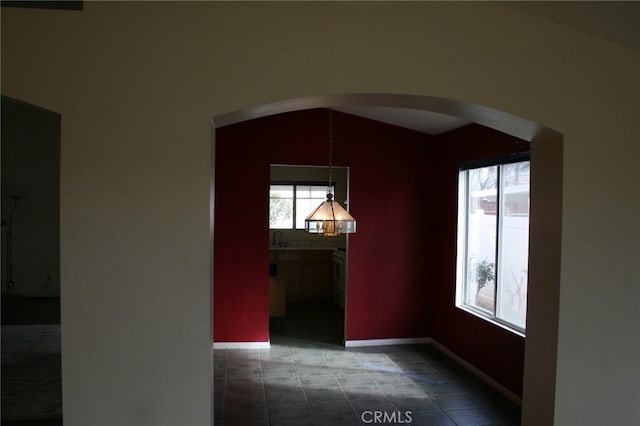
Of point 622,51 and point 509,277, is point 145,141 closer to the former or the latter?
point 622,51

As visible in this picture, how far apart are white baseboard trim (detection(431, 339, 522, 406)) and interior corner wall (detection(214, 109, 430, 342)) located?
0.37 m

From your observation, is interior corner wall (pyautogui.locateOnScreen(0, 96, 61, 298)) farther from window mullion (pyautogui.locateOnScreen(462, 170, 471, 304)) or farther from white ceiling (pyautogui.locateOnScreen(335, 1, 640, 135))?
white ceiling (pyautogui.locateOnScreen(335, 1, 640, 135))

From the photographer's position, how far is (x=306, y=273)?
7.37 metres

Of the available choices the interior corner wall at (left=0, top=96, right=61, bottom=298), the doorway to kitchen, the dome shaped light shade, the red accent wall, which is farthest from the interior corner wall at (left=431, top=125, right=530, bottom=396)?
the interior corner wall at (left=0, top=96, right=61, bottom=298)

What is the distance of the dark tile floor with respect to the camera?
138 inches

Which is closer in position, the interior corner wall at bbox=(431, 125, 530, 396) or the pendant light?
the pendant light

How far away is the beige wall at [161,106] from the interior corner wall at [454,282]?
2.02 metres

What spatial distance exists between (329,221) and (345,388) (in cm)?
156

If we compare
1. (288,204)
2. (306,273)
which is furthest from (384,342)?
(288,204)

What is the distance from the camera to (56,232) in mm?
6613

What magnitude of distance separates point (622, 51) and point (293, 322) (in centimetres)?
494

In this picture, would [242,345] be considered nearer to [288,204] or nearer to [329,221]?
[329,221]

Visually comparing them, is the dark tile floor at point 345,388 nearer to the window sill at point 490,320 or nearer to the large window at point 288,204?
the window sill at point 490,320

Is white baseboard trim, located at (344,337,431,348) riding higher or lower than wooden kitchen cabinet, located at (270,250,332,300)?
lower
